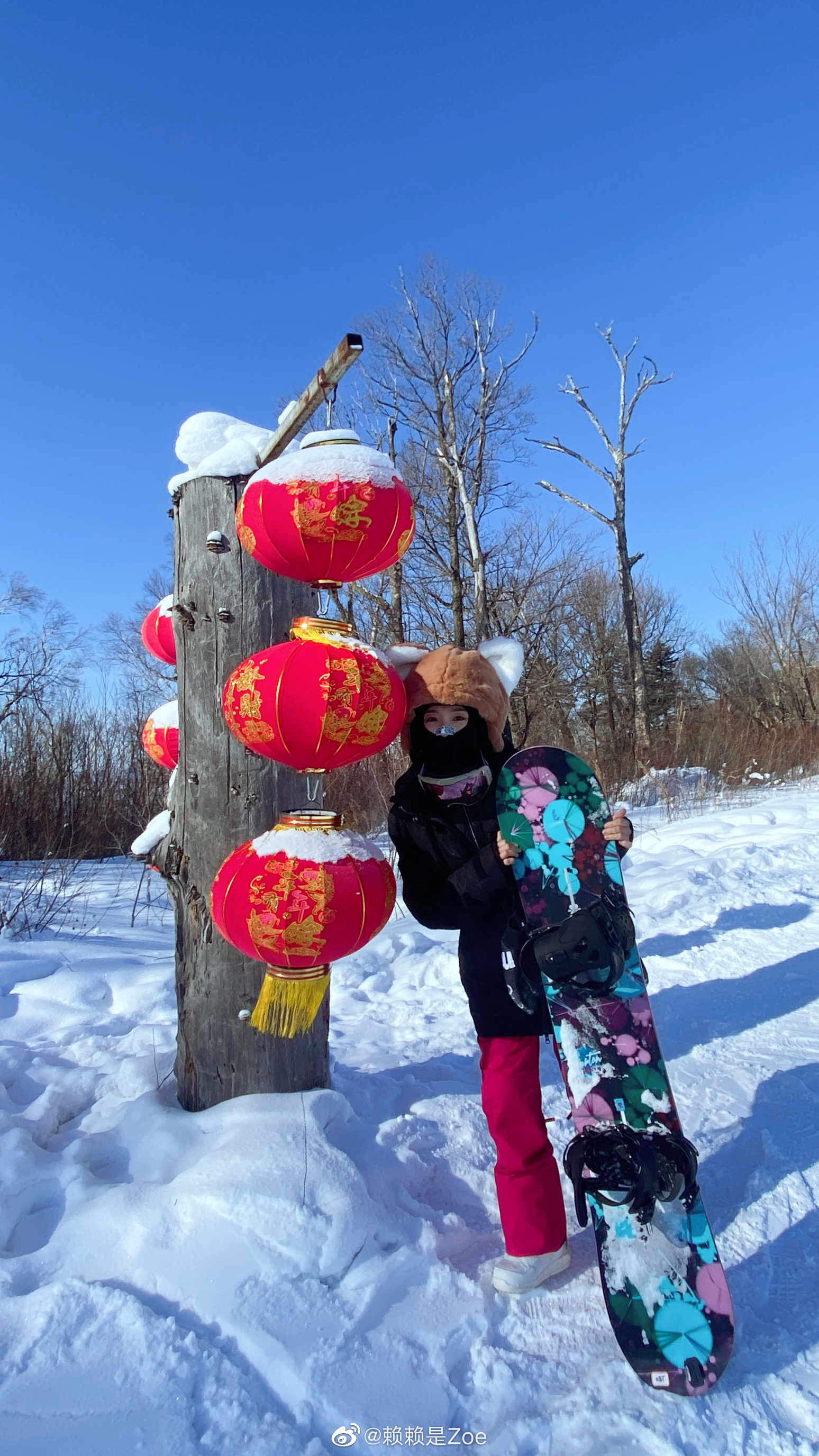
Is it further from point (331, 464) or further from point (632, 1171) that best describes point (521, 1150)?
point (331, 464)

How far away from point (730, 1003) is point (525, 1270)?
224cm

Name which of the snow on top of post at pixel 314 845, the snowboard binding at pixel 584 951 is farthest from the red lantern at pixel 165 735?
the snowboard binding at pixel 584 951

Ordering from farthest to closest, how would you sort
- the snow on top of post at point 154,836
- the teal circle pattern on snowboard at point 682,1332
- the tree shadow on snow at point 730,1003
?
1. the tree shadow on snow at point 730,1003
2. the snow on top of post at point 154,836
3. the teal circle pattern on snowboard at point 682,1332

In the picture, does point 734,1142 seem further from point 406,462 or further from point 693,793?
point 406,462

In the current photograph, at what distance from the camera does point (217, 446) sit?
2225 millimetres

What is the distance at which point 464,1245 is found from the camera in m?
1.92

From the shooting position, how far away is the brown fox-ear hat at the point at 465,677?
6.40 ft

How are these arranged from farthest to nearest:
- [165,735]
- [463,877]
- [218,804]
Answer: [165,735]
[218,804]
[463,877]

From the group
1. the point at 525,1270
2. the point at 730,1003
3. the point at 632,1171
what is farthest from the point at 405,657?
the point at 730,1003

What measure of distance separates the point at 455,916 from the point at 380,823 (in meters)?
→ 5.68

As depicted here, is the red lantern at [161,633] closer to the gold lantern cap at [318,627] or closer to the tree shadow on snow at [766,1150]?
Answer: the gold lantern cap at [318,627]

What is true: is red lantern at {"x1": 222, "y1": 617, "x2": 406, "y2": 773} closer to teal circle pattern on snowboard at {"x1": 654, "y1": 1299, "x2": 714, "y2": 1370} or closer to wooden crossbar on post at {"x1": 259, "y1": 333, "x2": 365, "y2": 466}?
wooden crossbar on post at {"x1": 259, "y1": 333, "x2": 365, "y2": 466}

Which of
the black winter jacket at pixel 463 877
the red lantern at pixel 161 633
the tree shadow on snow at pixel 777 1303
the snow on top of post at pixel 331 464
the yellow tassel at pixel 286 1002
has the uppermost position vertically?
the snow on top of post at pixel 331 464

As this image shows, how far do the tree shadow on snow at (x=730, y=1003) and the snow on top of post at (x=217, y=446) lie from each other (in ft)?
8.88
